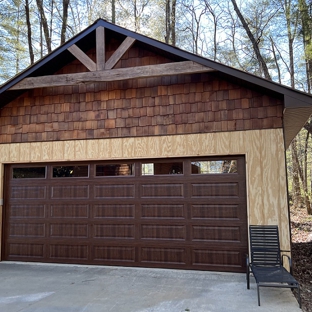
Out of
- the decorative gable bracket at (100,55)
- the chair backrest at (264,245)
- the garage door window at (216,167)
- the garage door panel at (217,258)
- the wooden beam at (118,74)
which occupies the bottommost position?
the garage door panel at (217,258)

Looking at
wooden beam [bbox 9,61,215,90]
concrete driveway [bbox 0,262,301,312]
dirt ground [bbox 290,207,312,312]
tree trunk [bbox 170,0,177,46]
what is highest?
tree trunk [bbox 170,0,177,46]

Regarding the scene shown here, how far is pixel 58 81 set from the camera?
5.73 metres

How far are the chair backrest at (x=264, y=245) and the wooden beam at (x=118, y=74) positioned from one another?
9.31ft

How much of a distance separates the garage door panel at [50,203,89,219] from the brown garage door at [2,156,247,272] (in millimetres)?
20

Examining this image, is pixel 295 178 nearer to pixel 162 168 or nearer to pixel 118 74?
pixel 162 168

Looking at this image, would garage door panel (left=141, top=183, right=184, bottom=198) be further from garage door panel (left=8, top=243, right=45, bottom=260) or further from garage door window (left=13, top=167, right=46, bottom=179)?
garage door panel (left=8, top=243, right=45, bottom=260)

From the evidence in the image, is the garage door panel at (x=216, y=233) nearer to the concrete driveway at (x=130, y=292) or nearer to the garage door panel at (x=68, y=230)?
the concrete driveway at (x=130, y=292)

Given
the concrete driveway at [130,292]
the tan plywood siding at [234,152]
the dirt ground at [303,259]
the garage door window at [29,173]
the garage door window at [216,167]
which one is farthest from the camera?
the garage door window at [29,173]

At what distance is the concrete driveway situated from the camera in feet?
12.3

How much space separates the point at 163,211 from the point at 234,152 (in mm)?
1720

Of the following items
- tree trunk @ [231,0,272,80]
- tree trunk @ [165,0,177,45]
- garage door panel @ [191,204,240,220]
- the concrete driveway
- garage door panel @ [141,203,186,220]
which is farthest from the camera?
tree trunk @ [165,0,177,45]

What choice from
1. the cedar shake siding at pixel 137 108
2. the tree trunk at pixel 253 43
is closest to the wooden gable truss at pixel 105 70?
the cedar shake siding at pixel 137 108

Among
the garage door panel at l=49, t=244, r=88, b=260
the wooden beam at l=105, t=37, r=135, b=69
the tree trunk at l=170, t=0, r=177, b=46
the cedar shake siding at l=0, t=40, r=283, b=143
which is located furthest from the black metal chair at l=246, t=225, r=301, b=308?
the tree trunk at l=170, t=0, r=177, b=46

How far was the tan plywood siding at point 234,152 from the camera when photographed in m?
5.16
